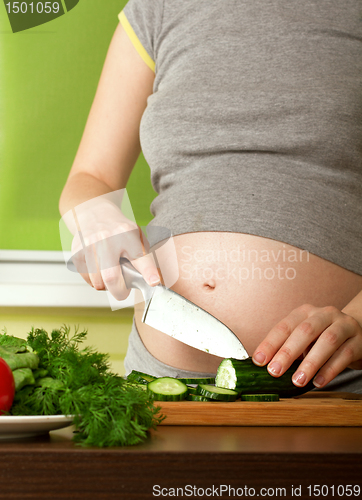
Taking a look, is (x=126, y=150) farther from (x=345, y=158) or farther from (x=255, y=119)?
(x=345, y=158)

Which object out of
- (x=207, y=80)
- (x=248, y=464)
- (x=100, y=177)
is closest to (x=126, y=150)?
(x=100, y=177)

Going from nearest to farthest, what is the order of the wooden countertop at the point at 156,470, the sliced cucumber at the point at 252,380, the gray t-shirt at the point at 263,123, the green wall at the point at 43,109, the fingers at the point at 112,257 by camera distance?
the wooden countertop at the point at 156,470 < the sliced cucumber at the point at 252,380 < the fingers at the point at 112,257 < the gray t-shirt at the point at 263,123 < the green wall at the point at 43,109

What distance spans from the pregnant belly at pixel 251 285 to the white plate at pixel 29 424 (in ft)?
1.74

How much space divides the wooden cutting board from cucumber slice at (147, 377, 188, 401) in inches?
0.7

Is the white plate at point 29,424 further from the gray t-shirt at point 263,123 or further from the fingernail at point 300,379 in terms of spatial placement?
the gray t-shirt at point 263,123

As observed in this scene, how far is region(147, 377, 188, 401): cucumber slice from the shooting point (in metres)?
0.67

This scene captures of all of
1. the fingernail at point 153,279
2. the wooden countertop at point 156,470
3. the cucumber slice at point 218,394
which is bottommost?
the wooden countertop at point 156,470

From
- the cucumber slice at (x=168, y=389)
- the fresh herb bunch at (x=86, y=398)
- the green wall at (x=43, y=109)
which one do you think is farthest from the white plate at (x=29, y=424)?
the green wall at (x=43, y=109)

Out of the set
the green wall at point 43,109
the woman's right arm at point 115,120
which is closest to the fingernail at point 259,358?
the woman's right arm at point 115,120

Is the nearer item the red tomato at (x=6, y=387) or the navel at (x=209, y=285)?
the red tomato at (x=6, y=387)

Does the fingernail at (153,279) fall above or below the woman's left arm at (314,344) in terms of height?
above

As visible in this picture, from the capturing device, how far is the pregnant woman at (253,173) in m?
0.99

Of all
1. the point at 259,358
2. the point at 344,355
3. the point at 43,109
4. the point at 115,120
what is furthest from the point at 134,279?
the point at 43,109

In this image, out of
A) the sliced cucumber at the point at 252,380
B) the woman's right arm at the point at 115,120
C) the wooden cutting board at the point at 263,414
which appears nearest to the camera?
the wooden cutting board at the point at 263,414
